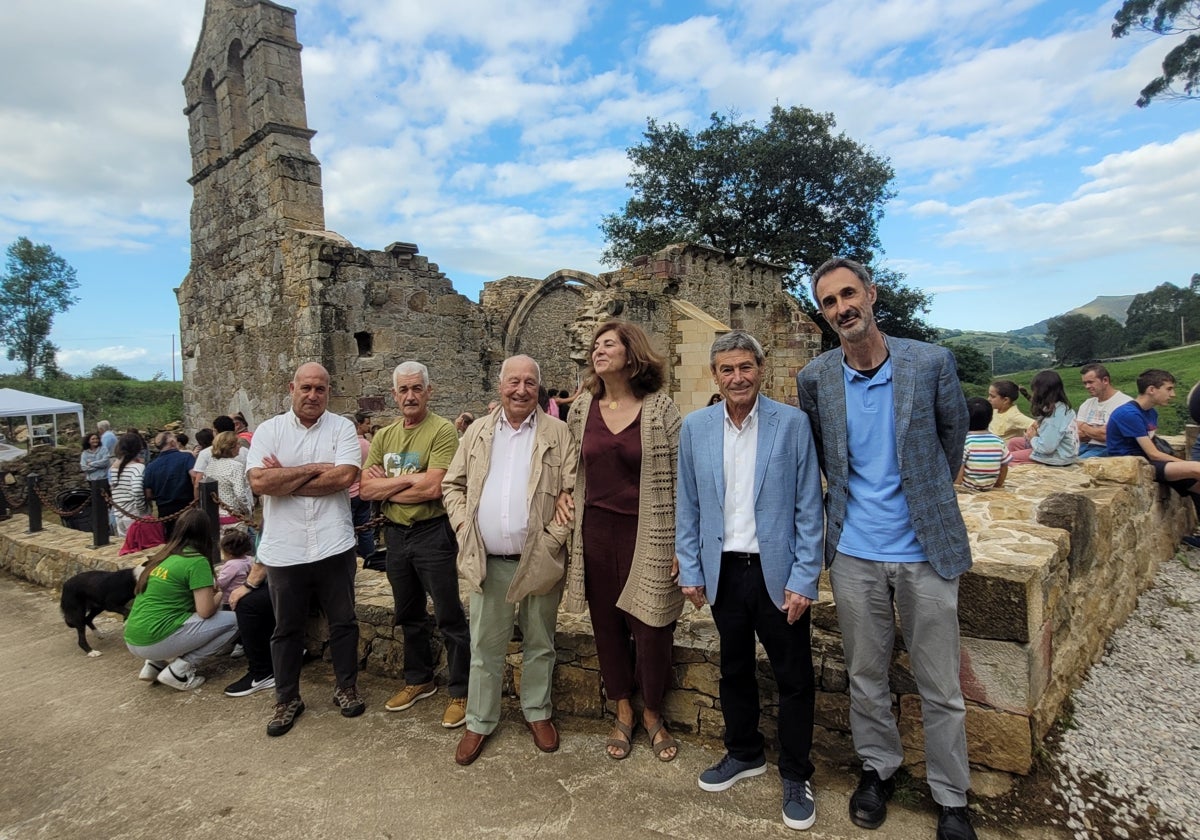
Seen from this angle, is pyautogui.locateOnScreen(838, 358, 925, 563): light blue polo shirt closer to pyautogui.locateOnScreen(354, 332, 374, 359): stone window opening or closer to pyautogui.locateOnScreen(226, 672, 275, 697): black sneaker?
pyautogui.locateOnScreen(226, 672, 275, 697): black sneaker

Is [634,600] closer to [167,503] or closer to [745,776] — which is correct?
[745,776]

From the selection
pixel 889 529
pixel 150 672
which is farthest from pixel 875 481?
pixel 150 672

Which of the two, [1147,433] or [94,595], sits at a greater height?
[1147,433]

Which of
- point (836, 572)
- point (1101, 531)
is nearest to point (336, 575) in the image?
point (836, 572)

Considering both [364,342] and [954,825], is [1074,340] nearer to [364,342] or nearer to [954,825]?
[364,342]

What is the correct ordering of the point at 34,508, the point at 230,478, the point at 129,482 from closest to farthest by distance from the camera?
1. the point at 230,478
2. the point at 129,482
3. the point at 34,508

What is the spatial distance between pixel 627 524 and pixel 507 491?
0.59m

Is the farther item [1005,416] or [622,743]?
[1005,416]

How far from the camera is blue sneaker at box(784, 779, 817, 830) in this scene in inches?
95.7

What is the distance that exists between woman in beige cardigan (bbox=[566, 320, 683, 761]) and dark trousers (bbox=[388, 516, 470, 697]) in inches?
29.0

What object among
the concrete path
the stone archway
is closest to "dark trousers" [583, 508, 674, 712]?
the concrete path

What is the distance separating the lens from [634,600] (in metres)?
2.79

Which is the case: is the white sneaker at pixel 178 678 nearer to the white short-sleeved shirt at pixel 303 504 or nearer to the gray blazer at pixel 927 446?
the white short-sleeved shirt at pixel 303 504

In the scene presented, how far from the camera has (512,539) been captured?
2963 millimetres
